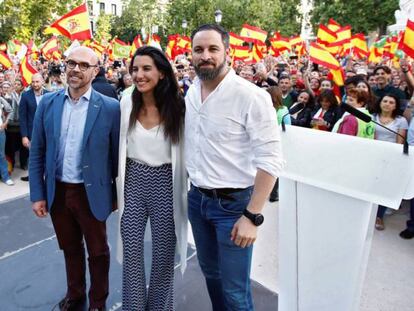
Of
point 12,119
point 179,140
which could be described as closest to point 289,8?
point 12,119

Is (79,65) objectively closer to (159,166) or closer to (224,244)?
(159,166)

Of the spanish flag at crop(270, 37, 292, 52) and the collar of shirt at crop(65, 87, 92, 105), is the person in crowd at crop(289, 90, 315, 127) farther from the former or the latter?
the spanish flag at crop(270, 37, 292, 52)

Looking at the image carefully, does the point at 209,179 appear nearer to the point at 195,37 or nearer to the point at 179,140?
the point at 179,140

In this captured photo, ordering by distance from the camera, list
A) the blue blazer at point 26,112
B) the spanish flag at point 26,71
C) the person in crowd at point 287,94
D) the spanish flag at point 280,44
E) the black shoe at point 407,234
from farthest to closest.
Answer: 1. the spanish flag at point 280,44
2. the spanish flag at point 26,71
3. the person in crowd at point 287,94
4. the blue blazer at point 26,112
5. the black shoe at point 407,234

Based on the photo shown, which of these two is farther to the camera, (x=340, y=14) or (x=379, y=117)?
(x=340, y=14)

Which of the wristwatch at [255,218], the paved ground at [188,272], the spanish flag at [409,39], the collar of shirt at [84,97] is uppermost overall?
the spanish flag at [409,39]

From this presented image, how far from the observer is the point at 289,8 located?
37.2m

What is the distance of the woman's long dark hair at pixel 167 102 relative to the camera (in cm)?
207

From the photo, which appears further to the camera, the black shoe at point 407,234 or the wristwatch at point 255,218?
the black shoe at point 407,234

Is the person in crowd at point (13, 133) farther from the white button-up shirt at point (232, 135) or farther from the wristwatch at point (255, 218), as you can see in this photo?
the wristwatch at point (255, 218)

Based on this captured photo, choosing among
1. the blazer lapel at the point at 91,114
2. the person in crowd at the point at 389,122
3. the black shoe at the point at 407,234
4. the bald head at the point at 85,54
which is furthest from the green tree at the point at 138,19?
the blazer lapel at the point at 91,114

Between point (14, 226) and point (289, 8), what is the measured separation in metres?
38.2

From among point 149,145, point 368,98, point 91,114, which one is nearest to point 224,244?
point 149,145

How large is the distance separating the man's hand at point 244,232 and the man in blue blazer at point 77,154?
96cm
